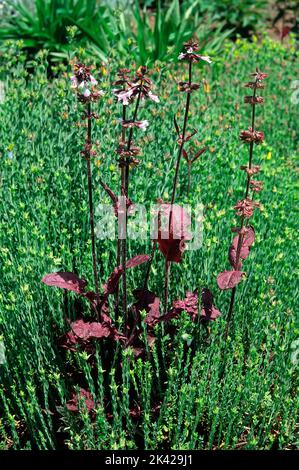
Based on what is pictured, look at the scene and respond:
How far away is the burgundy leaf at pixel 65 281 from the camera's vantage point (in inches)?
86.4

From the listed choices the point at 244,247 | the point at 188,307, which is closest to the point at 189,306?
the point at 188,307

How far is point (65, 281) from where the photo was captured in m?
2.24

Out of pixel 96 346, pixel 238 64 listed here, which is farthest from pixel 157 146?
pixel 238 64

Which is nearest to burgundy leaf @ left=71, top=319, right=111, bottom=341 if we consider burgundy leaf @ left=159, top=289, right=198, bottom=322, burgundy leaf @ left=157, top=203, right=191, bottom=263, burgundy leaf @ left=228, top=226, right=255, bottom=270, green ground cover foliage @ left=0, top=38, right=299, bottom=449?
green ground cover foliage @ left=0, top=38, right=299, bottom=449

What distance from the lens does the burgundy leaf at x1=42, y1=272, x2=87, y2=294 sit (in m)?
2.19

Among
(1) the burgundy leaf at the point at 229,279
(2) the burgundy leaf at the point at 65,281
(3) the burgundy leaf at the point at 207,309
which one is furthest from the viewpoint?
(3) the burgundy leaf at the point at 207,309

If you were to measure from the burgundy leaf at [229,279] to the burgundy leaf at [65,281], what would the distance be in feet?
1.68

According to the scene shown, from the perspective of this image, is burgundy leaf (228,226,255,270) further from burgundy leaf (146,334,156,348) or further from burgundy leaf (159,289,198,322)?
A: burgundy leaf (146,334,156,348)

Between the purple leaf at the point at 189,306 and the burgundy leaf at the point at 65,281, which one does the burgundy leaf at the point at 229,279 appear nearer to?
the purple leaf at the point at 189,306

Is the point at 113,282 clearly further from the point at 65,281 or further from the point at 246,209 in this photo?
the point at 246,209

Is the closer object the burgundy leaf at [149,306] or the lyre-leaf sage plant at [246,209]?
the lyre-leaf sage plant at [246,209]

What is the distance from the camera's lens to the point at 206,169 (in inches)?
141

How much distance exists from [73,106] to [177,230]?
1779 millimetres

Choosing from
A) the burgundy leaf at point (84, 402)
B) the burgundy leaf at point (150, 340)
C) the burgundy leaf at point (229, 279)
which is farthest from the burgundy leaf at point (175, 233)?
the burgundy leaf at point (84, 402)
